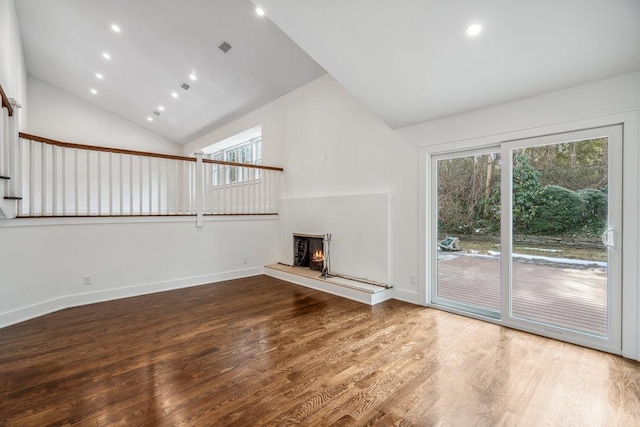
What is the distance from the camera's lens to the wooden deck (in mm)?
2570

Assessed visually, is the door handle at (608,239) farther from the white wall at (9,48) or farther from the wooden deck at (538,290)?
the white wall at (9,48)

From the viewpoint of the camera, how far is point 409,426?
155 centimetres

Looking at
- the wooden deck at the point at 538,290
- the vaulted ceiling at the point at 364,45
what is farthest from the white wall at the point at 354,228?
the vaulted ceiling at the point at 364,45

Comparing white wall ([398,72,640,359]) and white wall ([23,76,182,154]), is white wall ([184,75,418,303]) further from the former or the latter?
→ white wall ([23,76,182,154])

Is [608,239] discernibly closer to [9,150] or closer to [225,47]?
[225,47]

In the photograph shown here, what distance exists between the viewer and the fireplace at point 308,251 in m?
4.87

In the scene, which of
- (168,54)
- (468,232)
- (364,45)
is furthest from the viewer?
(168,54)

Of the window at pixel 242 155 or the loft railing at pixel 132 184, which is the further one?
the window at pixel 242 155

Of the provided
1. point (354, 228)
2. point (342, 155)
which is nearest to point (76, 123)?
point (342, 155)

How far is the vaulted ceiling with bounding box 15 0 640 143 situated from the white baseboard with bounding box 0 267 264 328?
11.6ft

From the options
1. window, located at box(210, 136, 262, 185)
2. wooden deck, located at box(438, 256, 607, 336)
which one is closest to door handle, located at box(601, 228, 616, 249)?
wooden deck, located at box(438, 256, 607, 336)

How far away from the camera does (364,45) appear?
8.86ft

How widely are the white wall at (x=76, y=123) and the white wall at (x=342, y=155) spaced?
474 centimetres

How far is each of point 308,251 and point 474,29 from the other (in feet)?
12.6
